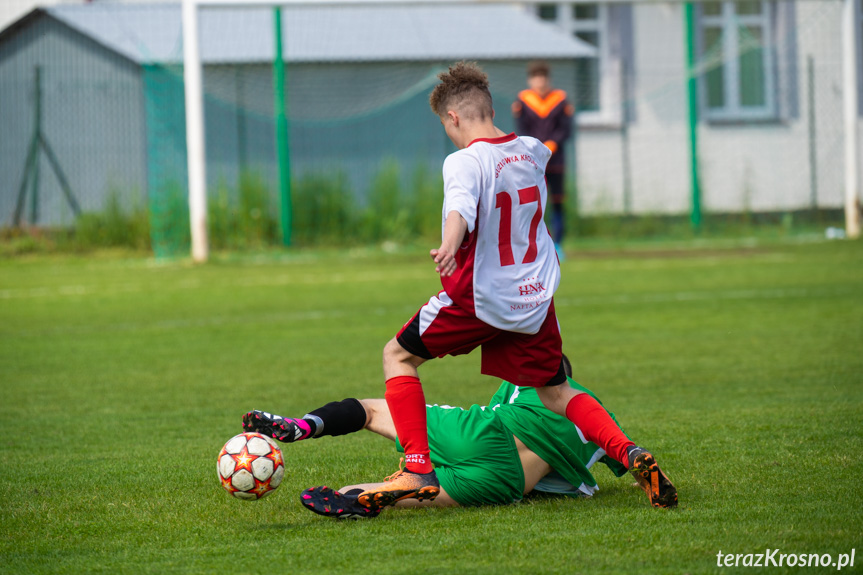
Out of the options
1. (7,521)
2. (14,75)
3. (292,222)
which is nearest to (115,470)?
(7,521)

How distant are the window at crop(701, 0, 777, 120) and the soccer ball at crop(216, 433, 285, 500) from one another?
17482 mm

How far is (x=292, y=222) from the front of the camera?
53.5 feet

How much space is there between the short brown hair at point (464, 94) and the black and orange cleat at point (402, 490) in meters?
1.31

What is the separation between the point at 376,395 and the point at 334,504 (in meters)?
2.60

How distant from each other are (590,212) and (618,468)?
14.1 meters

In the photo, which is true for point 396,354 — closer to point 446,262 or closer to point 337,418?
point 337,418

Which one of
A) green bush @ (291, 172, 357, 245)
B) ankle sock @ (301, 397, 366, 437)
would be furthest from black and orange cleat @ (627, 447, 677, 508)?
green bush @ (291, 172, 357, 245)

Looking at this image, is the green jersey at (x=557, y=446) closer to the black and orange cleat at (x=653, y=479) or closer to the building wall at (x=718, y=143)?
the black and orange cleat at (x=653, y=479)

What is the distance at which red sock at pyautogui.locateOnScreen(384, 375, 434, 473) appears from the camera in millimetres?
3680

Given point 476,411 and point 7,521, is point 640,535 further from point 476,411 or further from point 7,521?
point 7,521

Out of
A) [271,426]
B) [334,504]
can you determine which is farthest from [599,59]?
[334,504]

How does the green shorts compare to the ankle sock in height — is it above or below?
below

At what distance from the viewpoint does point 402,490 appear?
138 inches

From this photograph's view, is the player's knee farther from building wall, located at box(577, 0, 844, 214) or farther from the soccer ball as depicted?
building wall, located at box(577, 0, 844, 214)
